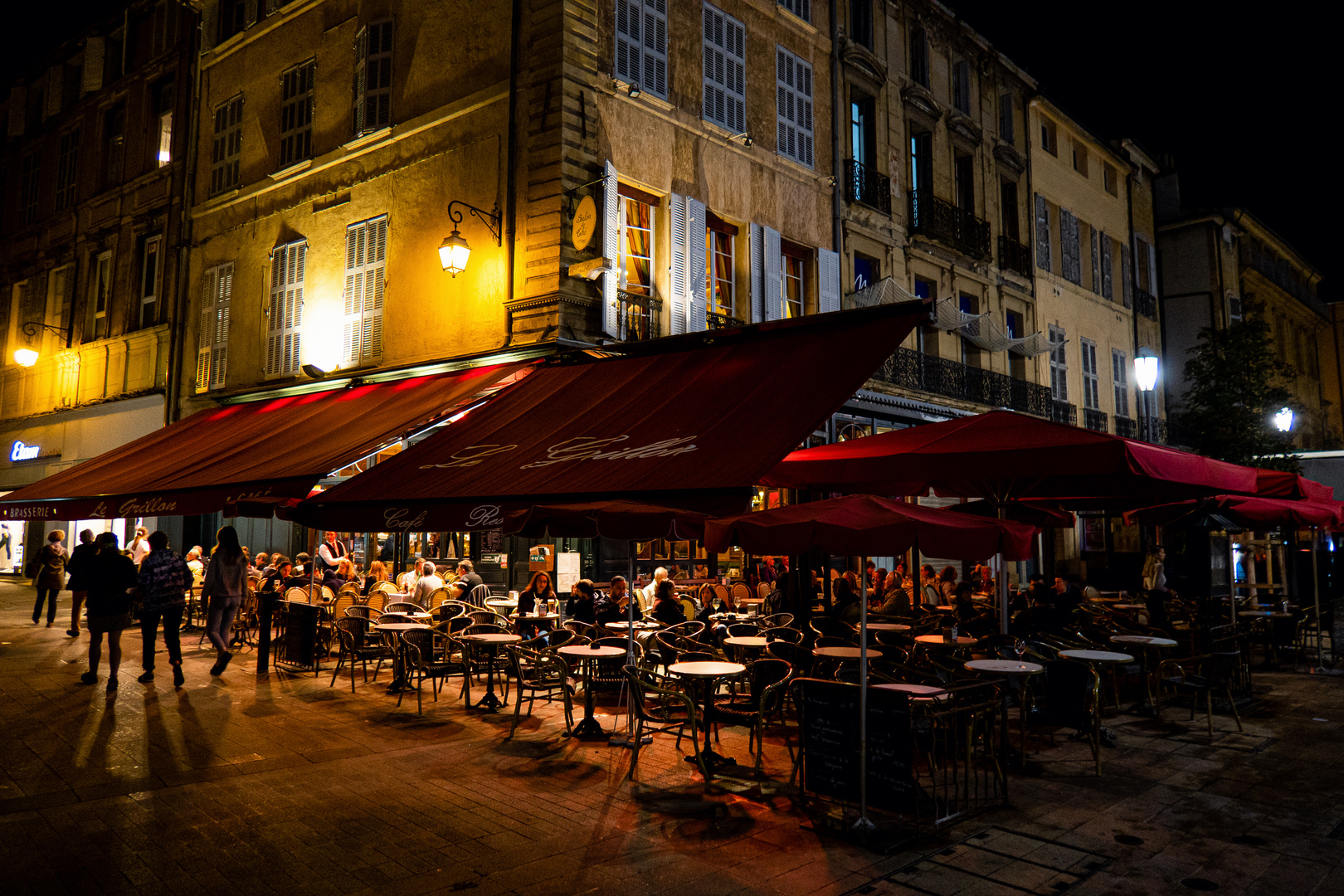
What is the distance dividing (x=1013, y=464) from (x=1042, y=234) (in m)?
17.5

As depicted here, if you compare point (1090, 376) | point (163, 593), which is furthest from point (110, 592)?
point (1090, 376)

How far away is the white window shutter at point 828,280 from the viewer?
51.2 ft

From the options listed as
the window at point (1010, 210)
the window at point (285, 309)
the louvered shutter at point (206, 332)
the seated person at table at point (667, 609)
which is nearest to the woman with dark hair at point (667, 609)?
the seated person at table at point (667, 609)

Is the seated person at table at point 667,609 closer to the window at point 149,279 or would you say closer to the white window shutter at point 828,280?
the white window shutter at point 828,280

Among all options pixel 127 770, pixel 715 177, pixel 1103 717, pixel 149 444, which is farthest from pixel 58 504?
Result: pixel 1103 717

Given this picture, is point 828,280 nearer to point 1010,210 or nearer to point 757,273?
point 757,273

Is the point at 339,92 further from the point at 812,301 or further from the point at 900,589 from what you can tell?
the point at 900,589

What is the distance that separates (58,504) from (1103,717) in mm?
11236

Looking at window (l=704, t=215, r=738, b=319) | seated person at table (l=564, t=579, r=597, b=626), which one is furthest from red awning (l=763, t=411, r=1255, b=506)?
window (l=704, t=215, r=738, b=319)

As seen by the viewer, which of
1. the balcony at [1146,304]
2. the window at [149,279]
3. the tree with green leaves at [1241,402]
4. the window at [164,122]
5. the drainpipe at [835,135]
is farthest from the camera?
the balcony at [1146,304]

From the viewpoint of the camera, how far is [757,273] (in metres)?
14.4

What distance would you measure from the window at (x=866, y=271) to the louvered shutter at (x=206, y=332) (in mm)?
12398

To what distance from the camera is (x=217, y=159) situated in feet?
56.8

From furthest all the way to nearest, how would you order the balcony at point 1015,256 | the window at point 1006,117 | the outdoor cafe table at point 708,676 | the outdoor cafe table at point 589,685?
the window at point 1006,117 < the balcony at point 1015,256 < the outdoor cafe table at point 589,685 < the outdoor cafe table at point 708,676
